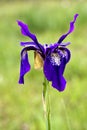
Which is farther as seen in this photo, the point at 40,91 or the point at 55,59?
the point at 40,91

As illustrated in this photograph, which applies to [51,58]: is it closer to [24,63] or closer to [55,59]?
[55,59]

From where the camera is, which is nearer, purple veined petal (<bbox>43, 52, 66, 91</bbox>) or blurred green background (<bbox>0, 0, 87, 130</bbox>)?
purple veined petal (<bbox>43, 52, 66, 91</bbox>)

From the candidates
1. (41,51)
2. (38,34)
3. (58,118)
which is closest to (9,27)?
(38,34)

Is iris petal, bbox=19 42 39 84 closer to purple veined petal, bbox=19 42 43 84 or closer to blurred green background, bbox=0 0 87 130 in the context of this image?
purple veined petal, bbox=19 42 43 84

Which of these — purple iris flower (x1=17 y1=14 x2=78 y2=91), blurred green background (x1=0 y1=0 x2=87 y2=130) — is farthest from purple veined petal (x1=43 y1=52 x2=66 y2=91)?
blurred green background (x1=0 y1=0 x2=87 y2=130)

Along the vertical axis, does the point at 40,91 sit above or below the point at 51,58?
below

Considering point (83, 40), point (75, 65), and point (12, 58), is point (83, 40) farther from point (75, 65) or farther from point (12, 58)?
point (75, 65)

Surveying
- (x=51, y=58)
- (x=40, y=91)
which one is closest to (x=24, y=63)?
(x=51, y=58)

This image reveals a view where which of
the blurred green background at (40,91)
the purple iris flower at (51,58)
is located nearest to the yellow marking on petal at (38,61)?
the purple iris flower at (51,58)
